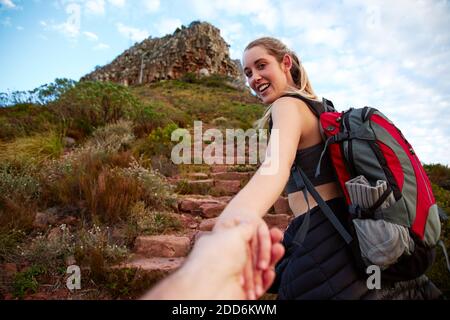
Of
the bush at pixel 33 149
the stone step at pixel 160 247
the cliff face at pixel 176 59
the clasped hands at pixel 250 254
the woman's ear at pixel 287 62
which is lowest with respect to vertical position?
the stone step at pixel 160 247

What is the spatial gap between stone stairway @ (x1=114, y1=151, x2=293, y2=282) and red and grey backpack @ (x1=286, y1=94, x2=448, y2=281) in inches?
72.4

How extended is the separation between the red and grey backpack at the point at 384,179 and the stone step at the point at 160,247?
1969 mm

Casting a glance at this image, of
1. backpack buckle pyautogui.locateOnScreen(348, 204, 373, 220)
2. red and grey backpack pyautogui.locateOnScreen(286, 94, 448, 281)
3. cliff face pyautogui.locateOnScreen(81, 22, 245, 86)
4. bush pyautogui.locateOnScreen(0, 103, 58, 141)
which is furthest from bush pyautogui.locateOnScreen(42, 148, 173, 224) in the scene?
cliff face pyautogui.locateOnScreen(81, 22, 245, 86)

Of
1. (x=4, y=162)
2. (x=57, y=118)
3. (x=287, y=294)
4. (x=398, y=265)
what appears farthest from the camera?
(x=57, y=118)

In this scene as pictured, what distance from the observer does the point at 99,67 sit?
139 ft

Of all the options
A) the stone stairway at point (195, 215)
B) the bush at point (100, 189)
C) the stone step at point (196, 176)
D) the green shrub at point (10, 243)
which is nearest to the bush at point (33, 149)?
the bush at point (100, 189)

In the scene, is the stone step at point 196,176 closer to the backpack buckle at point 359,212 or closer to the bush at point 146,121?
the bush at point 146,121

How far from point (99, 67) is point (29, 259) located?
45317 millimetres

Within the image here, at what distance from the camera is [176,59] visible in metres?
34.8

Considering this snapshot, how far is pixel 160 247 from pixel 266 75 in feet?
6.87

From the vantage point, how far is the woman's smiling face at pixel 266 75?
5.69 feet

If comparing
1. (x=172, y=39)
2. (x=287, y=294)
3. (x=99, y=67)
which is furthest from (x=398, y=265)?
(x=99, y=67)

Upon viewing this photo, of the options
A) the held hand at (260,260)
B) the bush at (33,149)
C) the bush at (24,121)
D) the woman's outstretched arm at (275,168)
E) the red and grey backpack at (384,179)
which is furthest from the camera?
the bush at (24,121)
